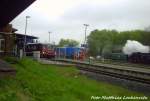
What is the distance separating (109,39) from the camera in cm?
Result: 11556

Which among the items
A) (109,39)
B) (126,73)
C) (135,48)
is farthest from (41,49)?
(109,39)

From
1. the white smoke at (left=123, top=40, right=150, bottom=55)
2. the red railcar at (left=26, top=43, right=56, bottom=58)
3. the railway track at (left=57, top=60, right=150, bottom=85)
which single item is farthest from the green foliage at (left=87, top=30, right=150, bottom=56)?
the railway track at (left=57, top=60, right=150, bottom=85)

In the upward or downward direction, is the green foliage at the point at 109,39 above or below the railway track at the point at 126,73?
above

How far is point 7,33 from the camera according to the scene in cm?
3409

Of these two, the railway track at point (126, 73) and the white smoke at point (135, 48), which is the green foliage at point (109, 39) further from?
the railway track at point (126, 73)

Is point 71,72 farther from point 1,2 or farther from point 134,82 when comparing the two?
point 1,2

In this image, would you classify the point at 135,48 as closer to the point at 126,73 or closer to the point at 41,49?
the point at 41,49

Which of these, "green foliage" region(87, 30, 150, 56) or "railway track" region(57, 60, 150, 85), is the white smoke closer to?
"green foliage" region(87, 30, 150, 56)

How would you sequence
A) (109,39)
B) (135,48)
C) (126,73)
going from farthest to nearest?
(109,39), (135,48), (126,73)

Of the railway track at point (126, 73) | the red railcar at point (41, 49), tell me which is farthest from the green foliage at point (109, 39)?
the railway track at point (126, 73)

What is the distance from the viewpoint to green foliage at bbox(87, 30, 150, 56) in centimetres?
10274

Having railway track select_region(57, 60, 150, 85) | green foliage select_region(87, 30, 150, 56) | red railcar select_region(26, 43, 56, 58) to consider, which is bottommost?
railway track select_region(57, 60, 150, 85)

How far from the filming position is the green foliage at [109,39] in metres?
103

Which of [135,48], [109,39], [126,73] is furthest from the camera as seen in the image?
[109,39]
